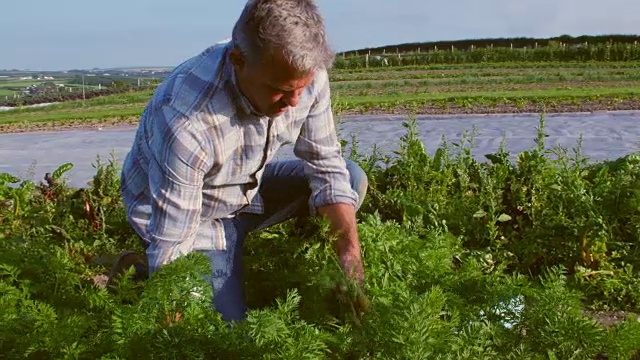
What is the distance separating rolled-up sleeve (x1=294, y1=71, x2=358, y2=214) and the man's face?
0.41 meters

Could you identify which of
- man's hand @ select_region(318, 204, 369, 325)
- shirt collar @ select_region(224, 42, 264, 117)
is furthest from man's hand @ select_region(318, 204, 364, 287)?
shirt collar @ select_region(224, 42, 264, 117)

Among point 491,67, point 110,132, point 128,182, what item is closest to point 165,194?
point 128,182

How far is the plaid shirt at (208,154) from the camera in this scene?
2736mm

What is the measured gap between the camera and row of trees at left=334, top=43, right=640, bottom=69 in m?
27.3

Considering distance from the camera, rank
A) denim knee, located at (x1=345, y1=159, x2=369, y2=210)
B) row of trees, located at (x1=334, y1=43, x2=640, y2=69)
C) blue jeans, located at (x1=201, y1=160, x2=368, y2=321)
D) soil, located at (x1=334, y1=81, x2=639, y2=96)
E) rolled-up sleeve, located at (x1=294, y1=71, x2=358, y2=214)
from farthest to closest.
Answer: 1. row of trees, located at (x1=334, y1=43, x2=640, y2=69)
2. soil, located at (x1=334, y1=81, x2=639, y2=96)
3. denim knee, located at (x1=345, y1=159, x2=369, y2=210)
4. blue jeans, located at (x1=201, y1=160, x2=368, y2=321)
5. rolled-up sleeve, located at (x1=294, y1=71, x2=358, y2=214)

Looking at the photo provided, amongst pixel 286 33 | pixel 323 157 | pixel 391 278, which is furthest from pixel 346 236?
pixel 286 33

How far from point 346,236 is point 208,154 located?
572 mm

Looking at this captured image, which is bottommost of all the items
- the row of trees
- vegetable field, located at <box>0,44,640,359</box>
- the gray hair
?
vegetable field, located at <box>0,44,640,359</box>

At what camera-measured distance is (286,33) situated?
2.40 m

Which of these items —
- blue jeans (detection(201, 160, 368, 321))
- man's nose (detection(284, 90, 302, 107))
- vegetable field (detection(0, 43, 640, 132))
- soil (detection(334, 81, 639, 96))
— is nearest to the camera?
man's nose (detection(284, 90, 302, 107))

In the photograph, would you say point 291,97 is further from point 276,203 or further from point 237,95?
point 276,203

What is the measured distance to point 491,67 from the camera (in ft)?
83.3


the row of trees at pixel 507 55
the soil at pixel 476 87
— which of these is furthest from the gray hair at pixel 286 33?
the row of trees at pixel 507 55

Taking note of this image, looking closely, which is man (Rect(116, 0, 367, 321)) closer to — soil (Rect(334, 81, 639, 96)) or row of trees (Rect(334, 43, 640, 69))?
soil (Rect(334, 81, 639, 96))
